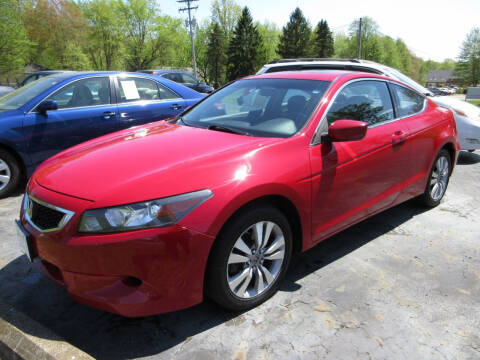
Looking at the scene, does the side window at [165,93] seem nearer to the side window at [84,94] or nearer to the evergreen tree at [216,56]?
the side window at [84,94]

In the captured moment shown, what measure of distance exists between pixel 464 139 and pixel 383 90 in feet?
12.6

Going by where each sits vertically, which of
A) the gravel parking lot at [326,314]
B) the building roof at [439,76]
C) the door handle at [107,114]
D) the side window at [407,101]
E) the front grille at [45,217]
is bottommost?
the building roof at [439,76]

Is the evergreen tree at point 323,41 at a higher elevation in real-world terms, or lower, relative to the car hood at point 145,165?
higher

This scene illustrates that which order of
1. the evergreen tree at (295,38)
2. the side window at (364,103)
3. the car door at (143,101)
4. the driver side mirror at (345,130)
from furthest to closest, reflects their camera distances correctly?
1. the evergreen tree at (295,38)
2. the car door at (143,101)
3. the side window at (364,103)
4. the driver side mirror at (345,130)

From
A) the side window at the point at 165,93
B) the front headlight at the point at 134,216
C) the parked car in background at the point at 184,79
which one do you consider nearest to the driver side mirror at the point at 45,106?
the side window at the point at 165,93

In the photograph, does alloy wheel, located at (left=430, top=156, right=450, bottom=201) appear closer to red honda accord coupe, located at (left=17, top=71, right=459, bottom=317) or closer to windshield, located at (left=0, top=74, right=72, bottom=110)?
red honda accord coupe, located at (left=17, top=71, right=459, bottom=317)

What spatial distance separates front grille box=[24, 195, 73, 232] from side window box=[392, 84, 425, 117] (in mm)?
2987

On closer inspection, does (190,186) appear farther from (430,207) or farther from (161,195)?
(430,207)

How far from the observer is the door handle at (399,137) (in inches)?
130

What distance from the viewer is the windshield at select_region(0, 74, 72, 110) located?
4789 millimetres

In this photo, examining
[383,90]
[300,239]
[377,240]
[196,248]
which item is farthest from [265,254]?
[383,90]

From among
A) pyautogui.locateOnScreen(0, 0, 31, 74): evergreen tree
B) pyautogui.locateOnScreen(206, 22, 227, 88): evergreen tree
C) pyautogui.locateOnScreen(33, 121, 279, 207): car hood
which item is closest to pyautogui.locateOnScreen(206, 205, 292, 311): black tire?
pyautogui.locateOnScreen(33, 121, 279, 207): car hood

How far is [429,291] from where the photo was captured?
2715 millimetres

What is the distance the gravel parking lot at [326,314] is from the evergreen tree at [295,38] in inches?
2279
